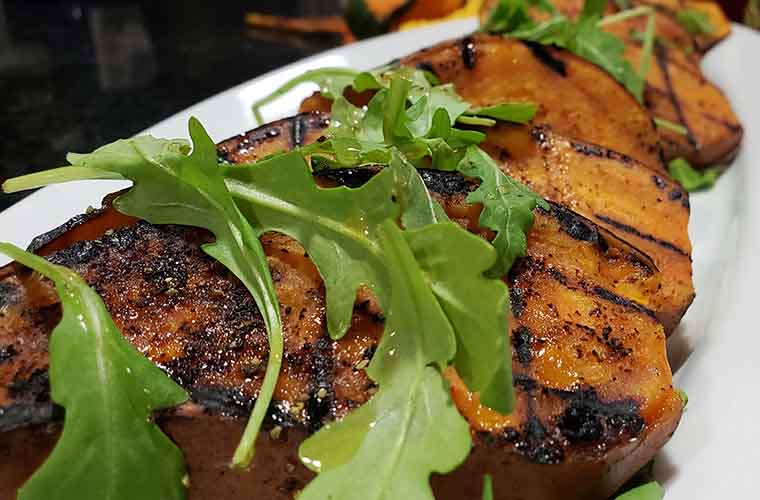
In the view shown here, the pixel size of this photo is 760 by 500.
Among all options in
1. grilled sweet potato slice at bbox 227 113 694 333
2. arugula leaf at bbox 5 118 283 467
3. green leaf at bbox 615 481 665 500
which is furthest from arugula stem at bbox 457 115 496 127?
green leaf at bbox 615 481 665 500

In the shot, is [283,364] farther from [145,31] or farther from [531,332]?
[145,31]

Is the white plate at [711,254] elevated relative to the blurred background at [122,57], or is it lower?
elevated

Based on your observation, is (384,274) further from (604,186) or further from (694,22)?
(694,22)

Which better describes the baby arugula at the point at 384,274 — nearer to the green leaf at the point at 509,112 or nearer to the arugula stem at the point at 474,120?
the arugula stem at the point at 474,120

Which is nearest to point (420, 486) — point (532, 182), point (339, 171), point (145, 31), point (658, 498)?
Answer: point (658, 498)

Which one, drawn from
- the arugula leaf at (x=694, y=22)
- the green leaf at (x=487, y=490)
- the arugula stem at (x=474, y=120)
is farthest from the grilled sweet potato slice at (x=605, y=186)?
the arugula leaf at (x=694, y=22)

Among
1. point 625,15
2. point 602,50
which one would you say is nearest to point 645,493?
point 602,50
